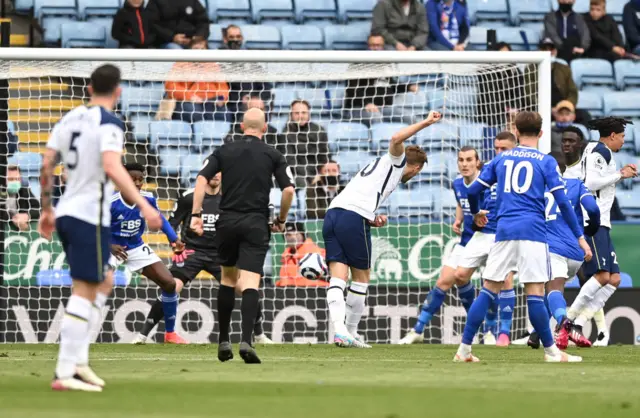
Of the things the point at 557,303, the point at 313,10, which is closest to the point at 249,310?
the point at 557,303

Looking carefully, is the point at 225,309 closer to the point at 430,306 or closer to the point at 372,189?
the point at 372,189

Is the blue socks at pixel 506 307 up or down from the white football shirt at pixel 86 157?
down

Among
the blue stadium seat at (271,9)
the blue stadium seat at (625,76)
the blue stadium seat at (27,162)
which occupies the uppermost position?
the blue stadium seat at (271,9)

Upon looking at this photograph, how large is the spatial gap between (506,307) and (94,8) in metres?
8.11

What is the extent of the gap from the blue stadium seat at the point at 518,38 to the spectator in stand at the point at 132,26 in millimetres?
5513

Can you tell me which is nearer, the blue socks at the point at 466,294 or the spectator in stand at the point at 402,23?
the blue socks at the point at 466,294

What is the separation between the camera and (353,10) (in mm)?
19406

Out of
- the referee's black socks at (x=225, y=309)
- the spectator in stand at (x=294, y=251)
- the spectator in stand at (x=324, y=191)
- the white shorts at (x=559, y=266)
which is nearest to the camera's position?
the referee's black socks at (x=225, y=309)

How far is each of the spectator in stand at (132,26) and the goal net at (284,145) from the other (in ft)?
3.35

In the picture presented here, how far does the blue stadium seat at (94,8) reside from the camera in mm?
18281

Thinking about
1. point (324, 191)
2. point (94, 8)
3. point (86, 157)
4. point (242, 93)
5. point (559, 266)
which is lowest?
point (559, 266)

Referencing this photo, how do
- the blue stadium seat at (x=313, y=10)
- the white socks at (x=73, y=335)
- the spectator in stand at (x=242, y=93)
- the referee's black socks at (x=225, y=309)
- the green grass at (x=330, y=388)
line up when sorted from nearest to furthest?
the green grass at (x=330, y=388), the white socks at (x=73, y=335), the referee's black socks at (x=225, y=309), the spectator in stand at (x=242, y=93), the blue stadium seat at (x=313, y=10)

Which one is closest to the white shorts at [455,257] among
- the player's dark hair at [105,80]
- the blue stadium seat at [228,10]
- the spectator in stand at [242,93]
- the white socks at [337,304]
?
the white socks at [337,304]

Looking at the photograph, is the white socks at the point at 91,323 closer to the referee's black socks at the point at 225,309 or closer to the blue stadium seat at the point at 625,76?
the referee's black socks at the point at 225,309
